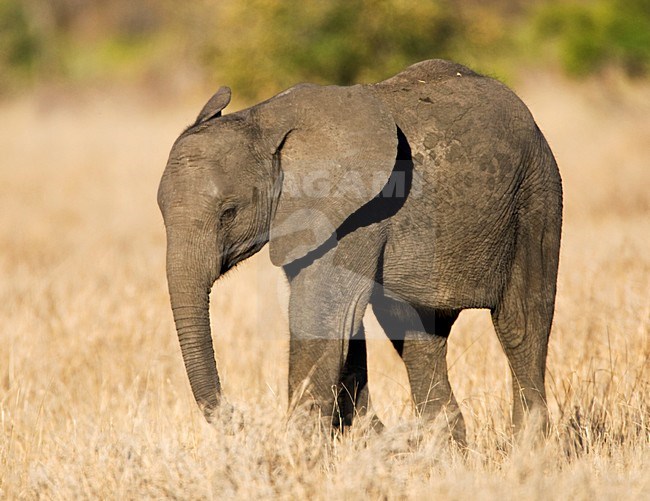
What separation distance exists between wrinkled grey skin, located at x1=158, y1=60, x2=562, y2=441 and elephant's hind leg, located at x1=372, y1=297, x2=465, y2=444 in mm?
65

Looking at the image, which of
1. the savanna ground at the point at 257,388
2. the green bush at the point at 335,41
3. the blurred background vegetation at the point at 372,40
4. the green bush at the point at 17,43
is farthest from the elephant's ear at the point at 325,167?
the green bush at the point at 17,43

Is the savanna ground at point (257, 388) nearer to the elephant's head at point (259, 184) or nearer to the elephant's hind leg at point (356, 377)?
the elephant's hind leg at point (356, 377)

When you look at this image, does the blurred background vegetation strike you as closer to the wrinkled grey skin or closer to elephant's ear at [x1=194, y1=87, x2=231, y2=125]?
the wrinkled grey skin

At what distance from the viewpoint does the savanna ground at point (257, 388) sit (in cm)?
390

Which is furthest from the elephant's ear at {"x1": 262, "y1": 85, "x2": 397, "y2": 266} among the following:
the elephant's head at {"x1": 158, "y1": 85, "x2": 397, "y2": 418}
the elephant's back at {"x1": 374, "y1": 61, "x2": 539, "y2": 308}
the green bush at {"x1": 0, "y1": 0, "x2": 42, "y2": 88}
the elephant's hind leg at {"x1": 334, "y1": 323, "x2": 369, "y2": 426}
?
the green bush at {"x1": 0, "y1": 0, "x2": 42, "y2": 88}

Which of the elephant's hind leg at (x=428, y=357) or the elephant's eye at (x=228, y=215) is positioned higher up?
the elephant's eye at (x=228, y=215)

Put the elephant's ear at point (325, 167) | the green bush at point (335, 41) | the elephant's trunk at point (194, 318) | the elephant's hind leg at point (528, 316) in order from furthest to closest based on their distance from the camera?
1. the green bush at point (335, 41)
2. the elephant's hind leg at point (528, 316)
3. the elephant's ear at point (325, 167)
4. the elephant's trunk at point (194, 318)

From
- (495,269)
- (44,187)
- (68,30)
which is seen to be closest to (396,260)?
(495,269)

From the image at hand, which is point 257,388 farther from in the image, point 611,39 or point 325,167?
point 611,39

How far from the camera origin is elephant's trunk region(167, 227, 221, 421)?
409 centimetres

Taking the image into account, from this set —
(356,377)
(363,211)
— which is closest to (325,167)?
(363,211)

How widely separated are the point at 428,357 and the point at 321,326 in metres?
1.00

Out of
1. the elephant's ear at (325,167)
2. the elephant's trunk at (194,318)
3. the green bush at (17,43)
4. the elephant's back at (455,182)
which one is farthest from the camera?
the green bush at (17,43)

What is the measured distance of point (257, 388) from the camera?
19.2 feet
